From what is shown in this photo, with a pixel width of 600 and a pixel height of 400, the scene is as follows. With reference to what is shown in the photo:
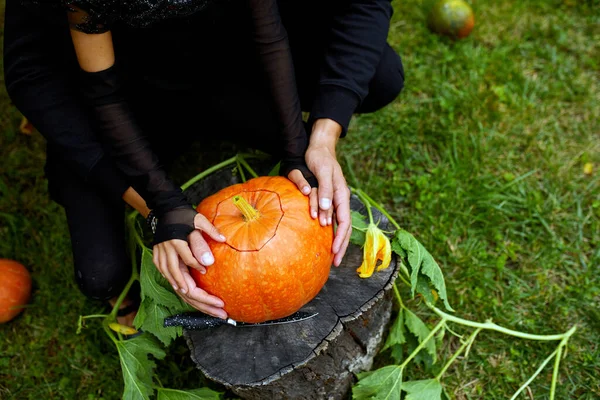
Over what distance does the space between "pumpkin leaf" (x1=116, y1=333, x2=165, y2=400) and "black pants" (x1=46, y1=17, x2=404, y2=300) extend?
311 mm

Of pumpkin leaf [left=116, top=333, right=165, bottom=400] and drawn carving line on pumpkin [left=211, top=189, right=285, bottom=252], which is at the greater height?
drawn carving line on pumpkin [left=211, top=189, right=285, bottom=252]

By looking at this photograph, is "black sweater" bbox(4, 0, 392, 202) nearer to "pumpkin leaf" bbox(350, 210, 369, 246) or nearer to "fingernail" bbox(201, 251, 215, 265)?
"pumpkin leaf" bbox(350, 210, 369, 246)

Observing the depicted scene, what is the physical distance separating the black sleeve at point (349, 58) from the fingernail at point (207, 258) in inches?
30.5

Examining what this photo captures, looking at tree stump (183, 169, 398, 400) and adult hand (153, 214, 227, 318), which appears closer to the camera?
adult hand (153, 214, 227, 318)

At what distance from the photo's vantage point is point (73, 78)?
212 cm

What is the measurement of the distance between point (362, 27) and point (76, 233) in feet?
4.82

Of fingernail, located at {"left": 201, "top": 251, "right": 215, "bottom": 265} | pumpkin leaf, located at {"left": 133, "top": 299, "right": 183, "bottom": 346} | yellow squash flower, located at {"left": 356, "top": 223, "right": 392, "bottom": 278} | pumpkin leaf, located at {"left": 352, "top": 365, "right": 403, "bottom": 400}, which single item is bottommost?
pumpkin leaf, located at {"left": 352, "top": 365, "right": 403, "bottom": 400}

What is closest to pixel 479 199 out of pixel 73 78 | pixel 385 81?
pixel 385 81

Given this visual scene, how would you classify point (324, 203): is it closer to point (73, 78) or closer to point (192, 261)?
point (192, 261)

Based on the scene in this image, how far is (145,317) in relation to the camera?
6.25 feet

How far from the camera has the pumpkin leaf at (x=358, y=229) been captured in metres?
1.93

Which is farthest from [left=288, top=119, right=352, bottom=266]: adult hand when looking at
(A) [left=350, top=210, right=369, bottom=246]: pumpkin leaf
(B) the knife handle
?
(B) the knife handle

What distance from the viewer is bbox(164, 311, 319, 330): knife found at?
1.81 meters

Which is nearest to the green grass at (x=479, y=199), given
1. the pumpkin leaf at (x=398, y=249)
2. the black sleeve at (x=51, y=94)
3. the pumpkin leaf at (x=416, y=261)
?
the pumpkin leaf at (x=416, y=261)
